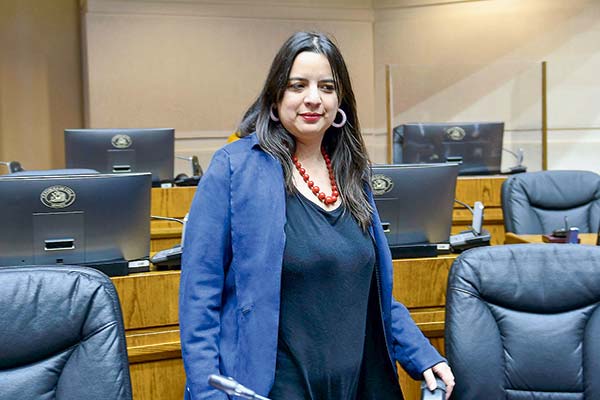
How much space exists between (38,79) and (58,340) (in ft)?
19.0

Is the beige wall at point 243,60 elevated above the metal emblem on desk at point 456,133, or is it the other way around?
the beige wall at point 243,60

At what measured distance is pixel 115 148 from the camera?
415cm

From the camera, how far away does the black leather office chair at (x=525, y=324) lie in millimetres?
1785

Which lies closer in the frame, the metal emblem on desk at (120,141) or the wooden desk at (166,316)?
the wooden desk at (166,316)

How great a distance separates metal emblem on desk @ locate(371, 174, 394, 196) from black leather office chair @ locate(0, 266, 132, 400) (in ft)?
4.22

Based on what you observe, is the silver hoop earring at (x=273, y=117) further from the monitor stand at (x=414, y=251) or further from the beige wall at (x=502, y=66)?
the beige wall at (x=502, y=66)

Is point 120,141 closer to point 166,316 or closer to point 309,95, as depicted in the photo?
point 166,316

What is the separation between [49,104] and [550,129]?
14.3 feet

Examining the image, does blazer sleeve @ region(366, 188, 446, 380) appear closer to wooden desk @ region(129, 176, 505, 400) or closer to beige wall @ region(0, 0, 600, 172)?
wooden desk @ region(129, 176, 505, 400)

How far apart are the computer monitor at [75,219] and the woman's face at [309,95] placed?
3.23 ft

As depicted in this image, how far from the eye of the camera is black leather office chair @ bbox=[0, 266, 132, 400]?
4.94 ft

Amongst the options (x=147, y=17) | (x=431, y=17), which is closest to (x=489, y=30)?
(x=431, y=17)

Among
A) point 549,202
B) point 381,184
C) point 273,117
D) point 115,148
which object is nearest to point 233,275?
point 273,117

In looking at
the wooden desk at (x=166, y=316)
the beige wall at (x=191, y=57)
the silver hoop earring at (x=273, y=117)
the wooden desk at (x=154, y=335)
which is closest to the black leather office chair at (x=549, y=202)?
the wooden desk at (x=166, y=316)
